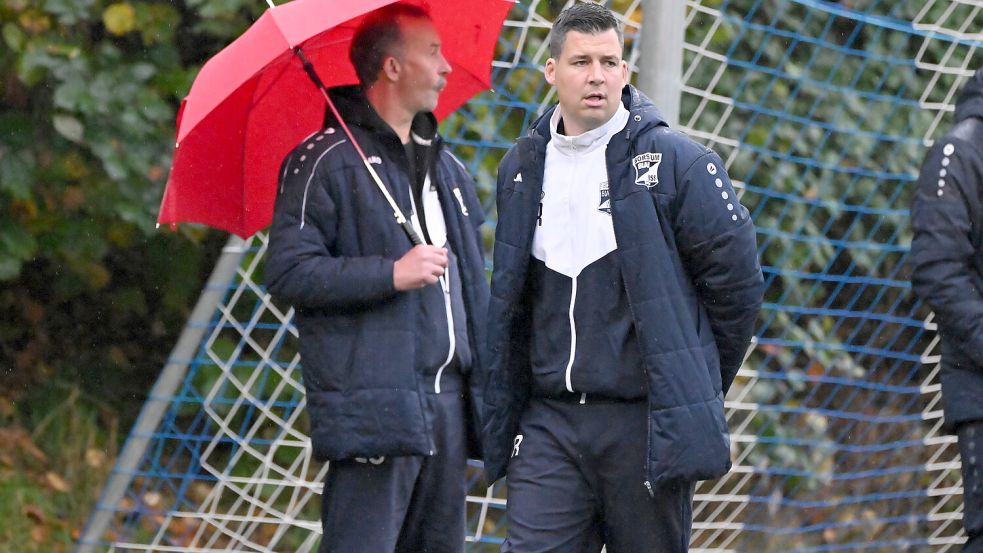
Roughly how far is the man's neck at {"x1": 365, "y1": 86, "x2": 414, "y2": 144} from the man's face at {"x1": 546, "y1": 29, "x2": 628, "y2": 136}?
0.59 metres

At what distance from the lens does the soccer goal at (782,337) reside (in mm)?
5129

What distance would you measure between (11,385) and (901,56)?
4007mm

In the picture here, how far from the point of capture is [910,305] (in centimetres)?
662

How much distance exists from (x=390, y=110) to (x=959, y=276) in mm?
1627

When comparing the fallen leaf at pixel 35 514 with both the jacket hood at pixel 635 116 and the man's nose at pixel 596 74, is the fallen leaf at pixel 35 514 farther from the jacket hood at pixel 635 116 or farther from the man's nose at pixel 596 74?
the man's nose at pixel 596 74

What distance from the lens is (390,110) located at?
415cm

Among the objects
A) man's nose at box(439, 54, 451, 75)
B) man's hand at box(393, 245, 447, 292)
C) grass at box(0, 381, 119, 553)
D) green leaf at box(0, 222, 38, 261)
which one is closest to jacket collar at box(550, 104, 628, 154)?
man's hand at box(393, 245, 447, 292)

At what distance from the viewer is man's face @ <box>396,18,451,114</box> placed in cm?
412

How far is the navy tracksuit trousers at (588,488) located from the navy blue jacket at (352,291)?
0.33 m

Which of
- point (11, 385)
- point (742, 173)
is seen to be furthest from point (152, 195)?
point (742, 173)

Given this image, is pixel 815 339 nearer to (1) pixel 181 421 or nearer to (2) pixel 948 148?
(2) pixel 948 148

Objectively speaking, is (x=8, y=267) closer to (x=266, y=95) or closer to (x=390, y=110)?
(x=266, y=95)

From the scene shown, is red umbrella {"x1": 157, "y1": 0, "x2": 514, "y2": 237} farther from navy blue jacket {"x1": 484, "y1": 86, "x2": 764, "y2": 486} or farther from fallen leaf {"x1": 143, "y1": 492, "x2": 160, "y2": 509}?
fallen leaf {"x1": 143, "y1": 492, "x2": 160, "y2": 509}

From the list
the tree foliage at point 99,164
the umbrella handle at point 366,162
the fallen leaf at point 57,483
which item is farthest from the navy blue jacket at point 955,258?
the fallen leaf at point 57,483
